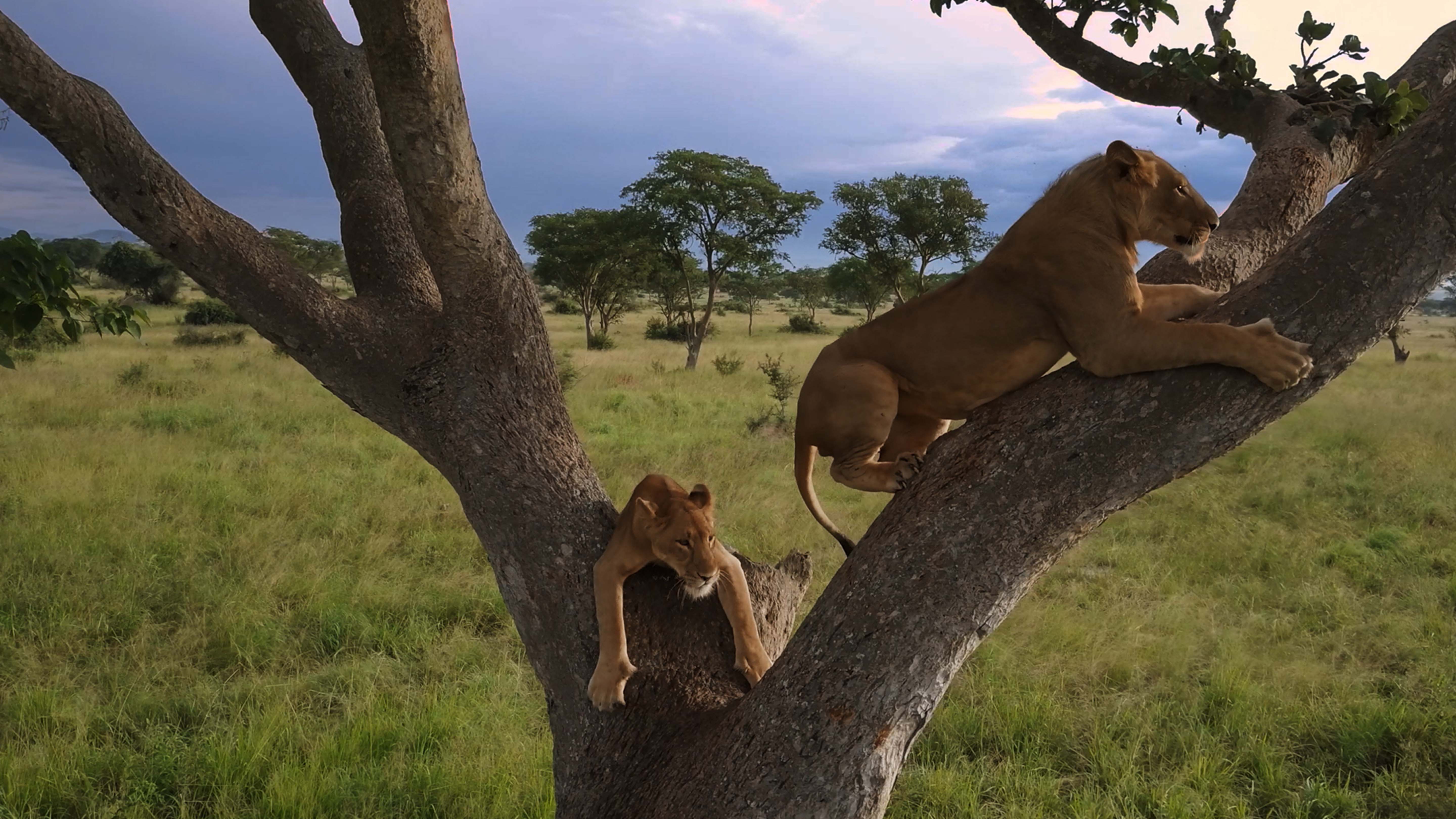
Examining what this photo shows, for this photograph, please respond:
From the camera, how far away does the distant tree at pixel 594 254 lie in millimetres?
29984

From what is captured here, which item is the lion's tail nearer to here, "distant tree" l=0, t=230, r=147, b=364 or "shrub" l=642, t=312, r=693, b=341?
"distant tree" l=0, t=230, r=147, b=364

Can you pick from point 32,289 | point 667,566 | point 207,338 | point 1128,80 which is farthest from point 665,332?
point 667,566

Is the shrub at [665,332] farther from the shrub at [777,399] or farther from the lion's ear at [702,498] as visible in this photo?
the lion's ear at [702,498]

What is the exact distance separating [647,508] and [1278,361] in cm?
188

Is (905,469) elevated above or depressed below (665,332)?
above

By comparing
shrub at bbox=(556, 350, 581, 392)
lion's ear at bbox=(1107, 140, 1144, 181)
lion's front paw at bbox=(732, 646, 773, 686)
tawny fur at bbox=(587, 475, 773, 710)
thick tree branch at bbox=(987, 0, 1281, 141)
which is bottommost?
shrub at bbox=(556, 350, 581, 392)

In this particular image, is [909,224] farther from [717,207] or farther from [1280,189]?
[1280,189]

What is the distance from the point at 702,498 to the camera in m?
3.32

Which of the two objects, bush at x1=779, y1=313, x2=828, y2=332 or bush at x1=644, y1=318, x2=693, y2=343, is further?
bush at x1=779, y1=313, x2=828, y2=332

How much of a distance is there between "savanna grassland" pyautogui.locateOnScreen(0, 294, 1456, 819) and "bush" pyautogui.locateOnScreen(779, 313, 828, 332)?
110 ft

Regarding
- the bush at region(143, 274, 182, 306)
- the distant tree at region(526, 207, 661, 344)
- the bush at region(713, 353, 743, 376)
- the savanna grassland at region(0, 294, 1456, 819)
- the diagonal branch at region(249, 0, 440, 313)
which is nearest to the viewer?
the diagonal branch at region(249, 0, 440, 313)

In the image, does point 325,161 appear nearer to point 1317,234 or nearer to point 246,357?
point 1317,234

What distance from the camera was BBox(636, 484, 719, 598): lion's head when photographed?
3018 mm

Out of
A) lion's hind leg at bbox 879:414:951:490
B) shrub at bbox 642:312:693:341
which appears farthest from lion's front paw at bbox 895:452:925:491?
shrub at bbox 642:312:693:341
